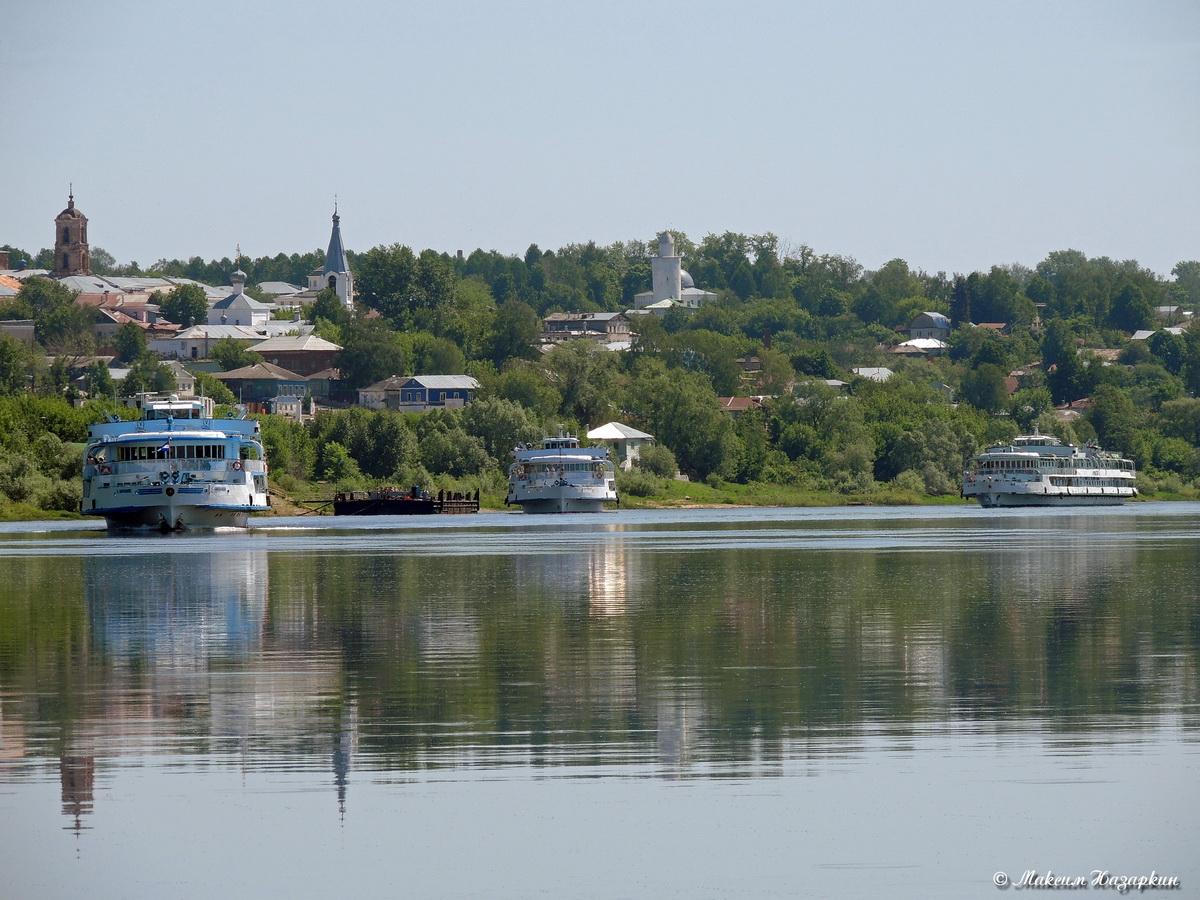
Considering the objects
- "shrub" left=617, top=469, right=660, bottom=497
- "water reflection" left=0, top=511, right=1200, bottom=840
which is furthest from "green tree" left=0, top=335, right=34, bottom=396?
"water reflection" left=0, top=511, right=1200, bottom=840

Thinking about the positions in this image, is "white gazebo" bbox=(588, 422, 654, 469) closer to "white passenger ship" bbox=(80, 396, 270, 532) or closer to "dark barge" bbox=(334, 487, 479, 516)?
"dark barge" bbox=(334, 487, 479, 516)

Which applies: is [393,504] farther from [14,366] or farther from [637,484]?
[14,366]

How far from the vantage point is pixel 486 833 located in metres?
14.7

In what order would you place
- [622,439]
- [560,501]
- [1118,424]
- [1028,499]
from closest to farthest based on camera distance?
[560,501]
[1028,499]
[622,439]
[1118,424]

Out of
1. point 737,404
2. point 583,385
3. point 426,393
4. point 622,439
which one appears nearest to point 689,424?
point 622,439

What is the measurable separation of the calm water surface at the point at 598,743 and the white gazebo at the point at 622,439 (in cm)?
11183

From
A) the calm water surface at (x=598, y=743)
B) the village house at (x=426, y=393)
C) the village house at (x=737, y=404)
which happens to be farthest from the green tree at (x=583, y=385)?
the calm water surface at (x=598, y=743)

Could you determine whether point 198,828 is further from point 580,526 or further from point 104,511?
point 580,526

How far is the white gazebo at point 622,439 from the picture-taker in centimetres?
15025

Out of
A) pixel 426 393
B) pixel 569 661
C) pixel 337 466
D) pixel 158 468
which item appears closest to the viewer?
pixel 569 661

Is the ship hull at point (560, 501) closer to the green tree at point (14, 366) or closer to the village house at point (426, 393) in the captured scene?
the village house at point (426, 393)

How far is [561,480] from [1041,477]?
44533mm

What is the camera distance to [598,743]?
18.2m

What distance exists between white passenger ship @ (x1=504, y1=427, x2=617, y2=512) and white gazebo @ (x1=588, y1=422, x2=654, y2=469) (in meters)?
26.3
